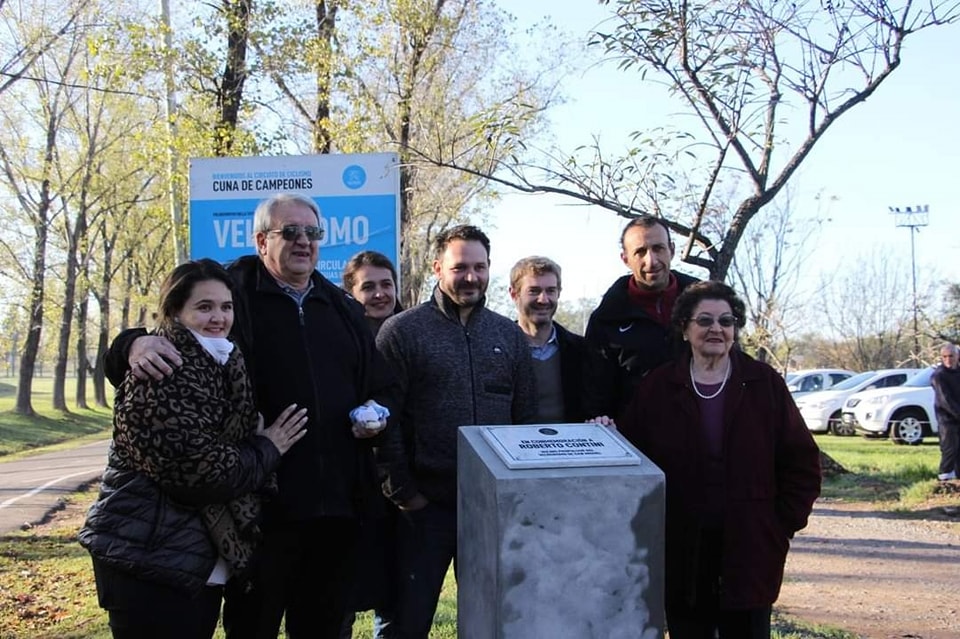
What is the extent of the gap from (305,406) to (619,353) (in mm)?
1550

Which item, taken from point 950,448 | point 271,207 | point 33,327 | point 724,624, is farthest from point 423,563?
point 33,327

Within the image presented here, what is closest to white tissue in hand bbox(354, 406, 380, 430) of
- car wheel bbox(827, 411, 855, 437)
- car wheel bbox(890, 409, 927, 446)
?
car wheel bbox(890, 409, 927, 446)

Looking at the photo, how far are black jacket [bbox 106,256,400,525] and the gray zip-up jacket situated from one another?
215 mm

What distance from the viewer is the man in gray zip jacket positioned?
379cm

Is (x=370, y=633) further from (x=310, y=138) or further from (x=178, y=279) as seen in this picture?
(x=310, y=138)

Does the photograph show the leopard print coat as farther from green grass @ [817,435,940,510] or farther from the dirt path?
green grass @ [817,435,940,510]

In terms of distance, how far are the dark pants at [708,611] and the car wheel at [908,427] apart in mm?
18102

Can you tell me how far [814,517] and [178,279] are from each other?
9.22m

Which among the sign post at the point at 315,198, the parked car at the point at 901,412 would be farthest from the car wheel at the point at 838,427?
the sign post at the point at 315,198

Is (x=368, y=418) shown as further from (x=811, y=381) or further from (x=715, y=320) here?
(x=811, y=381)

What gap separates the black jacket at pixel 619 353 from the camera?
4.15 m

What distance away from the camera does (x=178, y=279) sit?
3.10m

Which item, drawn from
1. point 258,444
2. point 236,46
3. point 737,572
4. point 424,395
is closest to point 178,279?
point 258,444

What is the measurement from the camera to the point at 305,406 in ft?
11.2
